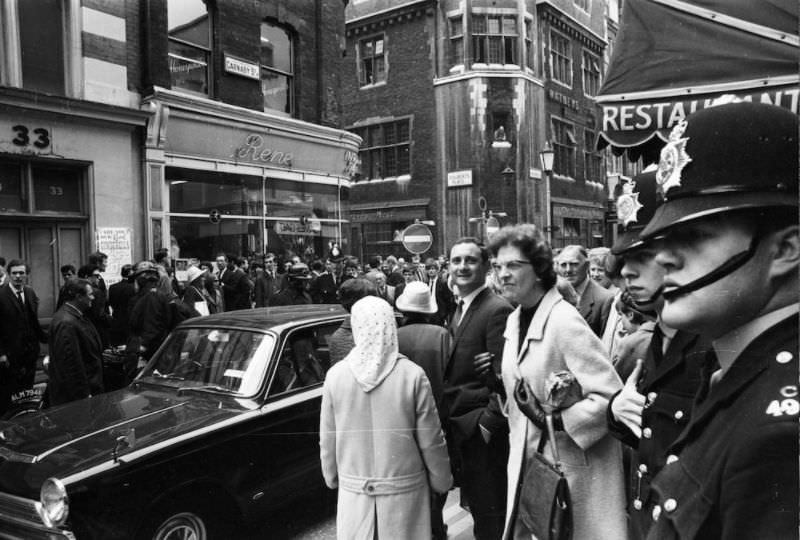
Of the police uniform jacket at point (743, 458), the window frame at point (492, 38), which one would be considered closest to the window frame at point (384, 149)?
the window frame at point (492, 38)

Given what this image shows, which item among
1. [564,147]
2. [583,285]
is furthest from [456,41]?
[583,285]

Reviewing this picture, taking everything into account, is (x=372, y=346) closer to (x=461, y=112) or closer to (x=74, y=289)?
(x=74, y=289)

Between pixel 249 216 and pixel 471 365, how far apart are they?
11.5m

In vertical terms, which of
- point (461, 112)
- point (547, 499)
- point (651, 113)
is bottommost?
point (547, 499)

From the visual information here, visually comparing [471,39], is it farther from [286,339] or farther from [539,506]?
[539,506]

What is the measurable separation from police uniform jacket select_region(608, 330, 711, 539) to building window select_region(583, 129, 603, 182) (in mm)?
30090

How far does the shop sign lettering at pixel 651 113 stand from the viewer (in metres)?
3.32

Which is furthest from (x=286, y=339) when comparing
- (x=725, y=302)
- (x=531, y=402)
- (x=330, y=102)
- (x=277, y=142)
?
(x=330, y=102)

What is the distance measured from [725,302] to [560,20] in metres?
29.6

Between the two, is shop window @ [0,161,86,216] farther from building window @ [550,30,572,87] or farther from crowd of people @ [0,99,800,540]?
building window @ [550,30,572,87]

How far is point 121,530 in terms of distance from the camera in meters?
3.31

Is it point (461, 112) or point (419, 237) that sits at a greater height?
point (461, 112)

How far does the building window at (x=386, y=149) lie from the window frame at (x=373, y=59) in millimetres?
2143

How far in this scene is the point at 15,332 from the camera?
6.77 metres
